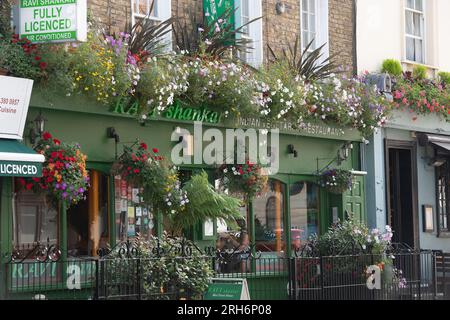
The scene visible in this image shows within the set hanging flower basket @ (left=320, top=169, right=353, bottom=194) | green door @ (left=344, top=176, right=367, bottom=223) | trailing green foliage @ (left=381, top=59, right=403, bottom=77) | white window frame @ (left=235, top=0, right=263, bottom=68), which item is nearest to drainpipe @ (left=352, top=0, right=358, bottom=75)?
trailing green foliage @ (left=381, top=59, right=403, bottom=77)

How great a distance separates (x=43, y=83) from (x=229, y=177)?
14.1ft

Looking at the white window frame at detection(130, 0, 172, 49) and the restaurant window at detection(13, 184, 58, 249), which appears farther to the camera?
the white window frame at detection(130, 0, 172, 49)

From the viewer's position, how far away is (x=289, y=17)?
63.8 ft

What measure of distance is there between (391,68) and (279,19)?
10.7 feet

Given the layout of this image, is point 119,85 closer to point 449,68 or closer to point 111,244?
point 111,244

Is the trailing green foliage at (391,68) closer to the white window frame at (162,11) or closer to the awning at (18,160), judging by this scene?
the white window frame at (162,11)

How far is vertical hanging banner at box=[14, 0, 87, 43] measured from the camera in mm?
13227

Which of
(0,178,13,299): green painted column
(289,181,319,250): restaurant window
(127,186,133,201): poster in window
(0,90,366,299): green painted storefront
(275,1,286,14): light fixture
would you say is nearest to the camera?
(0,178,13,299): green painted column

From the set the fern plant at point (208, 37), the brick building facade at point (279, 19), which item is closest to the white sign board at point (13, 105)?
the brick building facade at point (279, 19)

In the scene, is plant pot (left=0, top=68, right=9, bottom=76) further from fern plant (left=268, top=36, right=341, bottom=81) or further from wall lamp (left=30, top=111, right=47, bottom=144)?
fern plant (left=268, top=36, right=341, bottom=81)

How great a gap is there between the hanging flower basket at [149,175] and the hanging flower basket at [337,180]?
4857mm

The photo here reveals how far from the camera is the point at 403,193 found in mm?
22219

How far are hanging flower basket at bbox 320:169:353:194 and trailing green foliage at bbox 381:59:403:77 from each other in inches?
117
